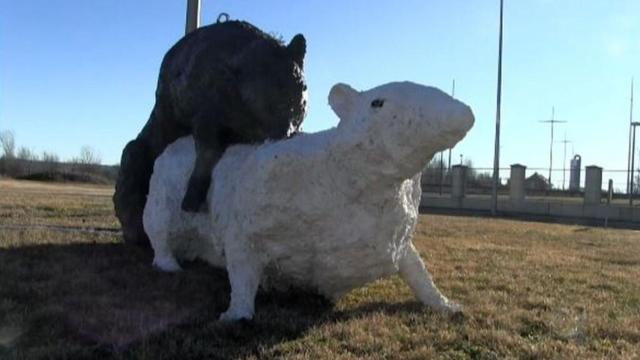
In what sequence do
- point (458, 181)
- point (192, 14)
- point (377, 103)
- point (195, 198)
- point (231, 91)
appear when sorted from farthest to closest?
1. point (458, 181)
2. point (192, 14)
3. point (231, 91)
4. point (195, 198)
5. point (377, 103)

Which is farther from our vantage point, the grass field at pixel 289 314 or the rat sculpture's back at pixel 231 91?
the rat sculpture's back at pixel 231 91

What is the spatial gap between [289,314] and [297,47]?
7.55ft

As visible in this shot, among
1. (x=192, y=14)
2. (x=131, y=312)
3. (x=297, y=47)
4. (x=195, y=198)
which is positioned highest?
(x=192, y=14)

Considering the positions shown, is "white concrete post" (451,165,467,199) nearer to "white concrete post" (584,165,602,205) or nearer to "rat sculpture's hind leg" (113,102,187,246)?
"white concrete post" (584,165,602,205)

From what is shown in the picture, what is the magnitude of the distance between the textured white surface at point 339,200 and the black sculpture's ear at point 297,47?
97 cm

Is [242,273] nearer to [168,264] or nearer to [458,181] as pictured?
[168,264]

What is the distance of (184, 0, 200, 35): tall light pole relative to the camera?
1105 centimetres

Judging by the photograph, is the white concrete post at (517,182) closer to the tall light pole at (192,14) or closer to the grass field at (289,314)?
the tall light pole at (192,14)

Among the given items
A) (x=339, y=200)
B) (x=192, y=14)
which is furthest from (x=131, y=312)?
(x=192, y=14)

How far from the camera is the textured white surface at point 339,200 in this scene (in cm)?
500

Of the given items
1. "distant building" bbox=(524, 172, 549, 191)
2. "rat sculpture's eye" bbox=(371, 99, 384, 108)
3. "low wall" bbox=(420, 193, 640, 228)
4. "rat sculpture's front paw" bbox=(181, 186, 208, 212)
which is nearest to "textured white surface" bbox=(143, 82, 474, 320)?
Answer: "rat sculpture's eye" bbox=(371, 99, 384, 108)

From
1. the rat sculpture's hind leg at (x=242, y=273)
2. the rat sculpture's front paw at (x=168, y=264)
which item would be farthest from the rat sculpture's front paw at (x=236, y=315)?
the rat sculpture's front paw at (x=168, y=264)

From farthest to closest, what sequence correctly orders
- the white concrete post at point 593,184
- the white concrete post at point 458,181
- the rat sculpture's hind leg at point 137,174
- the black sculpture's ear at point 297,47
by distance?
the white concrete post at point 458,181
the white concrete post at point 593,184
the rat sculpture's hind leg at point 137,174
the black sculpture's ear at point 297,47

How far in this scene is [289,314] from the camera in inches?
229
